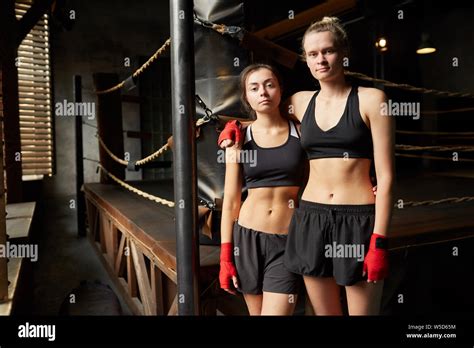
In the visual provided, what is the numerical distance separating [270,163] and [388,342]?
784 millimetres

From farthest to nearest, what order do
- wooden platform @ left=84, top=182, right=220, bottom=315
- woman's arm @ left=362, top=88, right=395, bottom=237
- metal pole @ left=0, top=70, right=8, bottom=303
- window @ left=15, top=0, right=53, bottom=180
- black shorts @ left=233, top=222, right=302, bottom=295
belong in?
window @ left=15, top=0, right=53, bottom=180
metal pole @ left=0, top=70, right=8, bottom=303
wooden platform @ left=84, top=182, right=220, bottom=315
black shorts @ left=233, top=222, right=302, bottom=295
woman's arm @ left=362, top=88, right=395, bottom=237

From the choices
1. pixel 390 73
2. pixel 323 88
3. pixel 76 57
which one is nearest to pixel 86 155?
pixel 76 57

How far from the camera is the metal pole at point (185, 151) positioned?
1414 millimetres

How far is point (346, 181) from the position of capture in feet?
4.29

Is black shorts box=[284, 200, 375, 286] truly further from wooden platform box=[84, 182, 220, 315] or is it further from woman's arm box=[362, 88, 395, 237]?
wooden platform box=[84, 182, 220, 315]

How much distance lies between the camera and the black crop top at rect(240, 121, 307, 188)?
1407mm

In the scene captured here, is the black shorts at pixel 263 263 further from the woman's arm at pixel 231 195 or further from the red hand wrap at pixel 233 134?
the red hand wrap at pixel 233 134

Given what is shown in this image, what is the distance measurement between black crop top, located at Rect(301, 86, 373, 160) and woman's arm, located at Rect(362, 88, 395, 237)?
0.03 m

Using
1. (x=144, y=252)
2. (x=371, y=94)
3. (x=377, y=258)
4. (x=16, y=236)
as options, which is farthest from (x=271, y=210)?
(x=16, y=236)

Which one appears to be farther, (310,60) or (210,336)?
(210,336)

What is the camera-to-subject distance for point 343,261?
129 cm

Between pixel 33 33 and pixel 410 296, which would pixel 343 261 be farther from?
pixel 33 33
